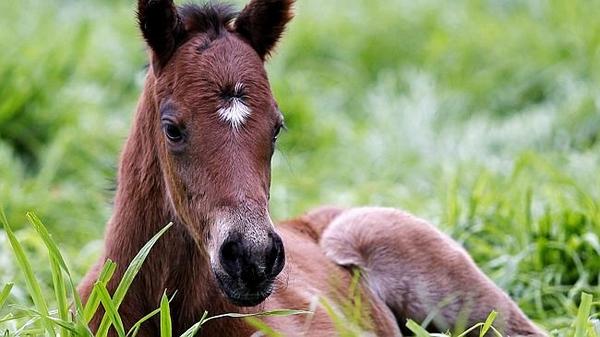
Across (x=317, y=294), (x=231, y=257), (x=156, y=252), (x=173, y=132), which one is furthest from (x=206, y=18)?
(x=317, y=294)

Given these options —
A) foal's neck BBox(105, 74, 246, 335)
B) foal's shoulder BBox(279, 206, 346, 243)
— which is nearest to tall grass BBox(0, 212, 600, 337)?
foal's neck BBox(105, 74, 246, 335)

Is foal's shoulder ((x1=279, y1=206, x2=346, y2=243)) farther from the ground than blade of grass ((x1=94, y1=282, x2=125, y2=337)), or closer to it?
closer to it

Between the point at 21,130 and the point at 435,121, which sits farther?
the point at 435,121

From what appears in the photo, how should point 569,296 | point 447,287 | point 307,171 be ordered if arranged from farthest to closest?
1. point 307,171
2. point 569,296
3. point 447,287

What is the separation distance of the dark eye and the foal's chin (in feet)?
1.83

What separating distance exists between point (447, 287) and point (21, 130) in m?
4.04

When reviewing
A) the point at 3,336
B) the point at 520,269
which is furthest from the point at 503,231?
the point at 3,336

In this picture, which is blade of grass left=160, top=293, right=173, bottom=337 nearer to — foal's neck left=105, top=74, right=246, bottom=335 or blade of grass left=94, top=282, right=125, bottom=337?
blade of grass left=94, top=282, right=125, bottom=337

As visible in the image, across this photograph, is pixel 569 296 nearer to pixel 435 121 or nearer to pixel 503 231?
pixel 503 231

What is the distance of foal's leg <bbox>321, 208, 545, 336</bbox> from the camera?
5.72m

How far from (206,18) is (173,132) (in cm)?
55

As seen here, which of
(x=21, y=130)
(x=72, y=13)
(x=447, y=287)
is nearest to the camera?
(x=447, y=287)

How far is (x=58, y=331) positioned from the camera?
186 inches

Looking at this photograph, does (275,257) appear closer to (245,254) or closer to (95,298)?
(245,254)
